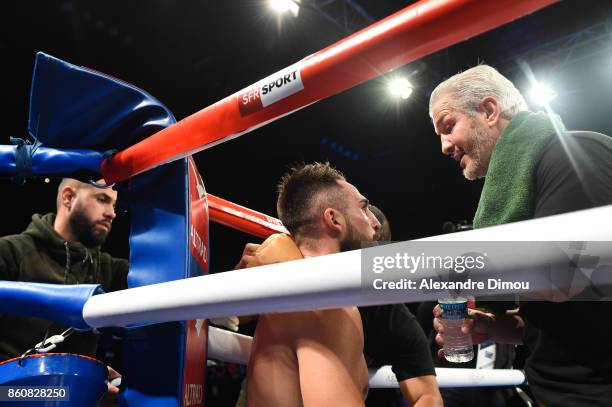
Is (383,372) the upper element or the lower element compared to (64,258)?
lower

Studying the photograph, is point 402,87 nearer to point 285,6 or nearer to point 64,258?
point 285,6

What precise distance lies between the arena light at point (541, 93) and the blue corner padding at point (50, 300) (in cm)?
547

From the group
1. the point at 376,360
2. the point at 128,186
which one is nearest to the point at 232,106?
the point at 128,186

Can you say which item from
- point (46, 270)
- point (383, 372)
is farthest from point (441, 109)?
point (46, 270)

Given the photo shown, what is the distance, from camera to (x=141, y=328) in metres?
0.83

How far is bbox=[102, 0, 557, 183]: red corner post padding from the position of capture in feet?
1.87

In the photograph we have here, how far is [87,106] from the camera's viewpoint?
3.28ft

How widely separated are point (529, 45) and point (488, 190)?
469 cm

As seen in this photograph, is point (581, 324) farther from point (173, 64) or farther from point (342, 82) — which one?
point (173, 64)

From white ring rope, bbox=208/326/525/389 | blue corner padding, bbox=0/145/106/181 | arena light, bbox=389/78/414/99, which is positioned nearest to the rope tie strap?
blue corner padding, bbox=0/145/106/181

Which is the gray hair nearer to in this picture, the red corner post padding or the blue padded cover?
the red corner post padding

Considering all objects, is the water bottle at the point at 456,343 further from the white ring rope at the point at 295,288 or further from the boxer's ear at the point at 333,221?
the white ring rope at the point at 295,288

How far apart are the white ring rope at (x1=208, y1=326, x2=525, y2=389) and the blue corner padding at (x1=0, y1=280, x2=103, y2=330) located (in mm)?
380

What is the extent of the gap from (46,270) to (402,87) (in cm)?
448
